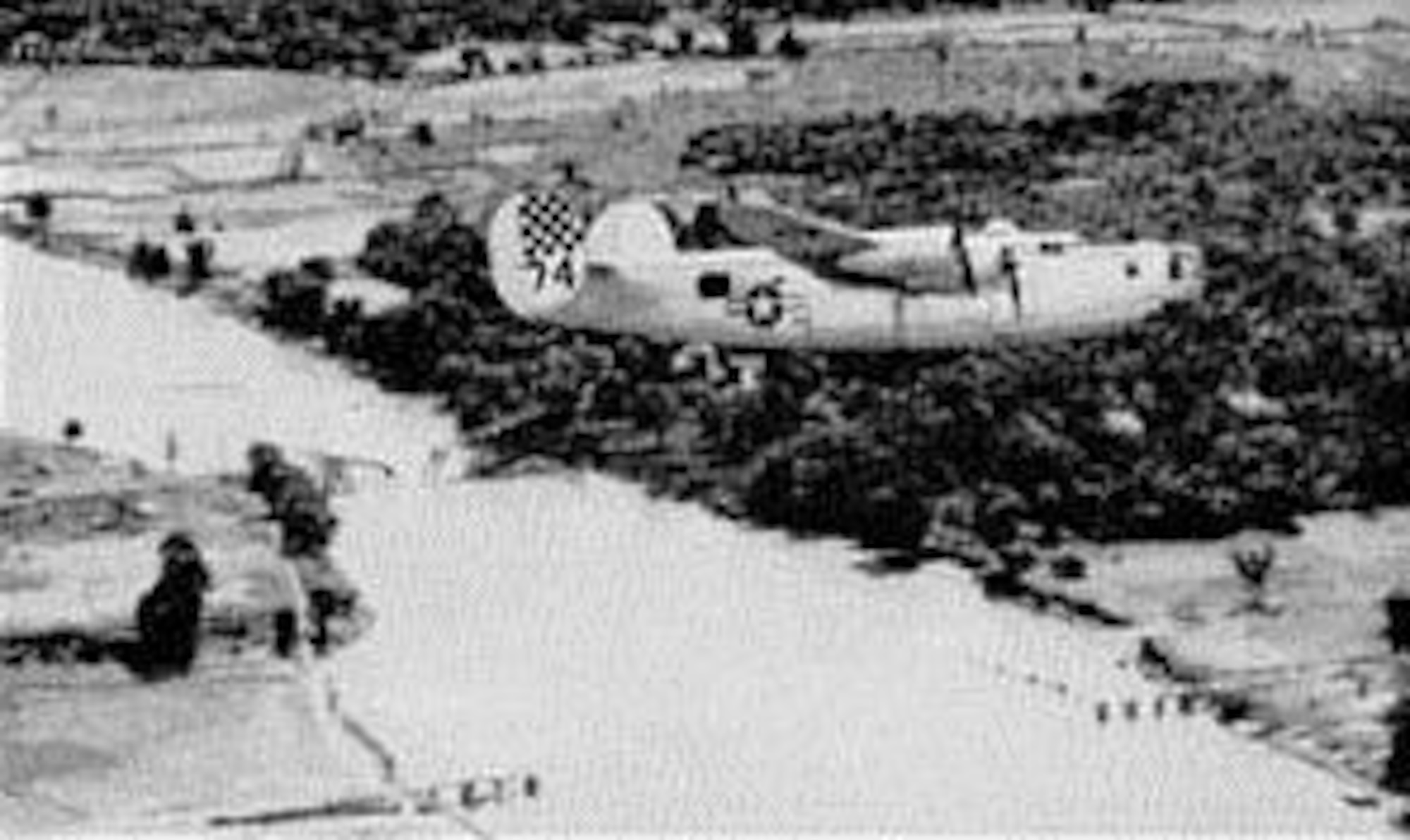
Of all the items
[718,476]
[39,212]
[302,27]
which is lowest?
[718,476]

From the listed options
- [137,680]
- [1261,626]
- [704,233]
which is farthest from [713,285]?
[137,680]

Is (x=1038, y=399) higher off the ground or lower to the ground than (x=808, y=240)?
lower

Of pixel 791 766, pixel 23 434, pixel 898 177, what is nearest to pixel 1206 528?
pixel 791 766

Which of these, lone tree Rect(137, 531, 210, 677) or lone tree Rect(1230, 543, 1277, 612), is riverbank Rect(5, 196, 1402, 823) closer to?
lone tree Rect(1230, 543, 1277, 612)

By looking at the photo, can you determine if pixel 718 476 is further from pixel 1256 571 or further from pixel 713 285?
pixel 1256 571

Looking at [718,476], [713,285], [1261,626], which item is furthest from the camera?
[713,285]

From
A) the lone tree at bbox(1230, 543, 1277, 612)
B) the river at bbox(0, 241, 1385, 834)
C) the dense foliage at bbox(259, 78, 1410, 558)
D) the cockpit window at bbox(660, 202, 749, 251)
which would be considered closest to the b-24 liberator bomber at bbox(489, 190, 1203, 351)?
the dense foliage at bbox(259, 78, 1410, 558)

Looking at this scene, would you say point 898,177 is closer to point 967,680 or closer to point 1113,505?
point 1113,505
